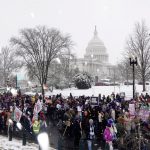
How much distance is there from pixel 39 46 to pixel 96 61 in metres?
122

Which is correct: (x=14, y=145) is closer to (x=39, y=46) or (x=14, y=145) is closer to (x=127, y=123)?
(x=127, y=123)

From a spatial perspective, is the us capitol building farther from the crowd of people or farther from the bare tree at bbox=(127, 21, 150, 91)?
the crowd of people

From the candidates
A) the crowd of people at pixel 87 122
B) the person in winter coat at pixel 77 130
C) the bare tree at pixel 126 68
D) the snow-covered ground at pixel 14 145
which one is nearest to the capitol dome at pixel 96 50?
the bare tree at pixel 126 68

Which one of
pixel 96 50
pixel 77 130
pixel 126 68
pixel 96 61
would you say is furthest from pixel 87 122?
pixel 96 50

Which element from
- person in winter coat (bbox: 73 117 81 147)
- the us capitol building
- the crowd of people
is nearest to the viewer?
the crowd of people

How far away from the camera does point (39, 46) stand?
6291 centimetres

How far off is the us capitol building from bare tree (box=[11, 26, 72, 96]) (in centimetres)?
10630

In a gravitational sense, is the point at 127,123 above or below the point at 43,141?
above

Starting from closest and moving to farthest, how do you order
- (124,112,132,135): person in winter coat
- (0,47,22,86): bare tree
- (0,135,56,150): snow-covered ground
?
1. (124,112,132,135): person in winter coat
2. (0,135,56,150): snow-covered ground
3. (0,47,22,86): bare tree

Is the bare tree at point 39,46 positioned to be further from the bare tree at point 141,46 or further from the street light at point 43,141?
the street light at point 43,141

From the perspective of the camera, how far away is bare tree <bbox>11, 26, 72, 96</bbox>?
2439 inches

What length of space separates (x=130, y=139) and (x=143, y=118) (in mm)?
1351

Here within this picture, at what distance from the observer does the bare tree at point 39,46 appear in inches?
2439

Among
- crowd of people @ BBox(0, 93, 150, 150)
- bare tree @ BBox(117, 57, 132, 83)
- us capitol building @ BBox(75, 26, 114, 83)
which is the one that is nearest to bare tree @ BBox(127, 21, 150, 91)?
bare tree @ BBox(117, 57, 132, 83)
